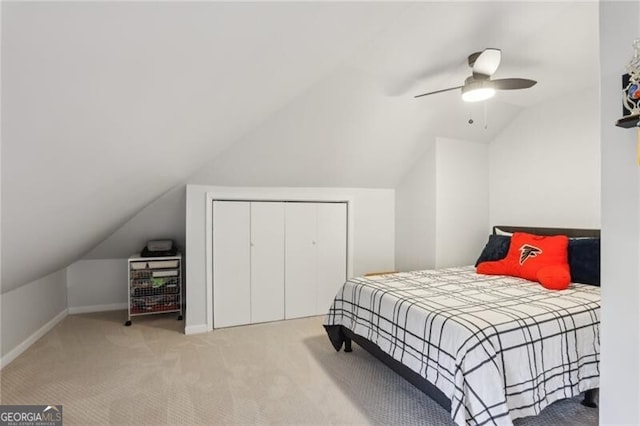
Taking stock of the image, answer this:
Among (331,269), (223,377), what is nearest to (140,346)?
(223,377)

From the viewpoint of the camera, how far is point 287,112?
2822 millimetres

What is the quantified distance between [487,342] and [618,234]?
38.6 inches

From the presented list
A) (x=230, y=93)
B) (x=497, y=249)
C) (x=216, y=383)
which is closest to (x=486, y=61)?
(x=230, y=93)

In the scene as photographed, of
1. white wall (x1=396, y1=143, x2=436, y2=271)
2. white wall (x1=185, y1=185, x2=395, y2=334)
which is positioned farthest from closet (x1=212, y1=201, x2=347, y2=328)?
white wall (x1=396, y1=143, x2=436, y2=271)

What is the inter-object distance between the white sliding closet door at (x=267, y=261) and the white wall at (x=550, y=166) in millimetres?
2717

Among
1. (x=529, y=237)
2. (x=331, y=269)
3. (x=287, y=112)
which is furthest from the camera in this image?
(x=331, y=269)

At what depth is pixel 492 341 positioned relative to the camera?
1.65 meters

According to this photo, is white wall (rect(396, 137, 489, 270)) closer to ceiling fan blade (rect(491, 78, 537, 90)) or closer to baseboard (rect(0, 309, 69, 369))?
ceiling fan blade (rect(491, 78, 537, 90))

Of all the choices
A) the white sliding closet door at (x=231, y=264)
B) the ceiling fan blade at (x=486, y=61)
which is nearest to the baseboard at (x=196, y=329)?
the white sliding closet door at (x=231, y=264)

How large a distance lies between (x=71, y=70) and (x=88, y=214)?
5.35 ft

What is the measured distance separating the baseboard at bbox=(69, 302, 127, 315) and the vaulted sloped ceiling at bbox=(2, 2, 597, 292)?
58.3 inches

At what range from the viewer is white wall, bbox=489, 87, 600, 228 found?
3172mm

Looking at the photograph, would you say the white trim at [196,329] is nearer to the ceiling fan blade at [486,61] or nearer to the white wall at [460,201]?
the white wall at [460,201]

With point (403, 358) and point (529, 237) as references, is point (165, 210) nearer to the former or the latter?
point (403, 358)
